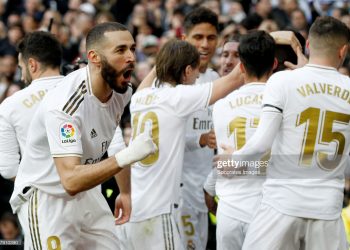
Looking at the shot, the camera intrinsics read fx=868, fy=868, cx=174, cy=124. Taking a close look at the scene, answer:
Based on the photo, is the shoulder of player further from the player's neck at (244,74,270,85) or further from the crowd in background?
the crowd in background

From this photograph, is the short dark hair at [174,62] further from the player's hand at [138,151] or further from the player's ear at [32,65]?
the player's hand at [138,151]

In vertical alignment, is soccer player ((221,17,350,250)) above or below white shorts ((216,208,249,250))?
above

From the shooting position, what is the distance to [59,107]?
6.16 m

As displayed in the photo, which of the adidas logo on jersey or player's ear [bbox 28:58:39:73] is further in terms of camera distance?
player's ear [bbox 28:58:39:73]

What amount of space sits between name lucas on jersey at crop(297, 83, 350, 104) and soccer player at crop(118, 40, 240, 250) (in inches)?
47.7

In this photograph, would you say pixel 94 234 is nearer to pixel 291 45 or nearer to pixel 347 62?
pixel 291 45

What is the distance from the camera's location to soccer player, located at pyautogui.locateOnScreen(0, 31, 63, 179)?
764 centimetres

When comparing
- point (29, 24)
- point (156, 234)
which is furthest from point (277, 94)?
point (29, 24)

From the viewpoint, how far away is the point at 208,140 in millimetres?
7906

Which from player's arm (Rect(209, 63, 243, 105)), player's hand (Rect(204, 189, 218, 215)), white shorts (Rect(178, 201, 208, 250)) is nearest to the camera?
player's arm (Rect(209, 63, 243, 105))

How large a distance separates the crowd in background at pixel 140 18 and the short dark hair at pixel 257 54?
5.57m

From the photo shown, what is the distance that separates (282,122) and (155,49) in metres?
8.82

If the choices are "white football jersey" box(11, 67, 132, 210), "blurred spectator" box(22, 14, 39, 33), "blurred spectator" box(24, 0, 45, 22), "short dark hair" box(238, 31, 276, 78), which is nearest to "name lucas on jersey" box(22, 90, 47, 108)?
"white football jersey" box(11, 67, 132, 210)

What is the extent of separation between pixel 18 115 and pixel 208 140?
1718 millimetres
